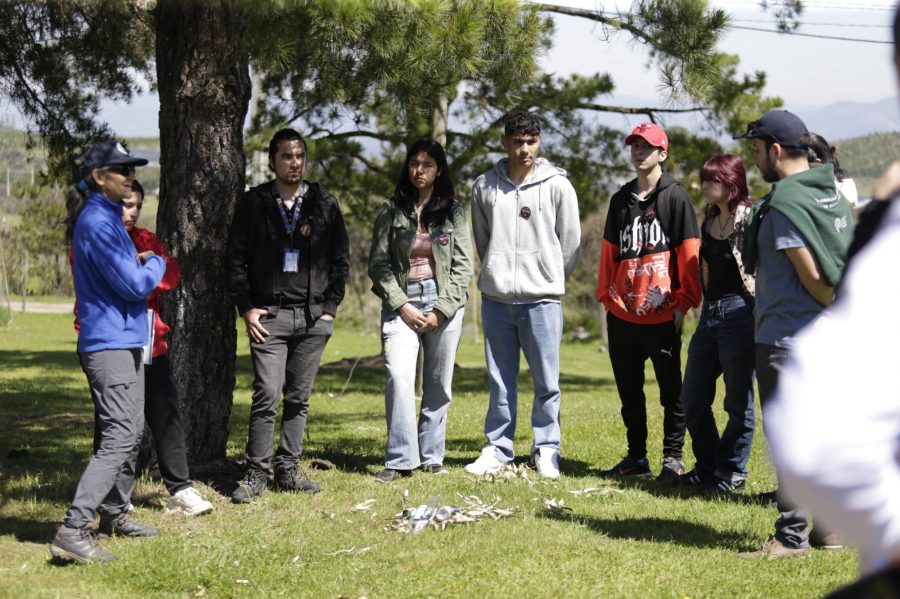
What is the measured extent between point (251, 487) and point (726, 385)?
295cm

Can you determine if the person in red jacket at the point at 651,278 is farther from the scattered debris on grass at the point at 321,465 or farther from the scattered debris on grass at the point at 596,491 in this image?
the scattered debris on grass at the point at 321,465

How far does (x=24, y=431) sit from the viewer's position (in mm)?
8656

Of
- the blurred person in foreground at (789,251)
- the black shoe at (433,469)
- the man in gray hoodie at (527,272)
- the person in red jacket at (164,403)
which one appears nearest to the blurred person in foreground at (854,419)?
the blurred person in foreground at (789,251)

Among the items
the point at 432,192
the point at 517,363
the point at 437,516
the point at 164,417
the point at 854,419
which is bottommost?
the point at 437,516

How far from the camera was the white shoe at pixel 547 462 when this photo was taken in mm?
6817

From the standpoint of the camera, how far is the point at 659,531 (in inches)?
215

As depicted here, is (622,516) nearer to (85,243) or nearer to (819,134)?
(819,134)

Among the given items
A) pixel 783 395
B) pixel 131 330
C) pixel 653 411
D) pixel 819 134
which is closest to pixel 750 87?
pixel 653 411

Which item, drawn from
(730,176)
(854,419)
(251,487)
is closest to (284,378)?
(251,487)

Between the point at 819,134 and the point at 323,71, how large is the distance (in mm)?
3146

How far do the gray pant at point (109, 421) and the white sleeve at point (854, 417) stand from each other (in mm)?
4240

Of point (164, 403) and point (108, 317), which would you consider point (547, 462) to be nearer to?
point (164, 403)

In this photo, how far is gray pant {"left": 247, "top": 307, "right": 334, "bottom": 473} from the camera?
20.3ft

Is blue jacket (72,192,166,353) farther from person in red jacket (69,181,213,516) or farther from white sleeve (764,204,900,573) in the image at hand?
white sleeve (764,204,900,573)
